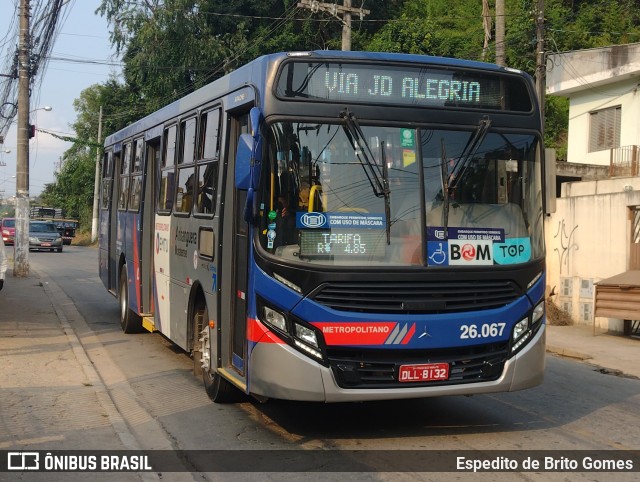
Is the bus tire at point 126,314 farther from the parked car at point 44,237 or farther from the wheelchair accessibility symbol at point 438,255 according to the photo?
the parked car at point 44,237

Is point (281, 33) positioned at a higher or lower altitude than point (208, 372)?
higher

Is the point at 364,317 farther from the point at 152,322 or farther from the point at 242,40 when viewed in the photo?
the point at 242,40

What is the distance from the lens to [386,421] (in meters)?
7.43

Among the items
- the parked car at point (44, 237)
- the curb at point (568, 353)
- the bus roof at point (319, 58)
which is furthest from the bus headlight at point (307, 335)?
the parked car at point (44, 237)

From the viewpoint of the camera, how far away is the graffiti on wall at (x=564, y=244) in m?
17.8

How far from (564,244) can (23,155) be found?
1513 cm

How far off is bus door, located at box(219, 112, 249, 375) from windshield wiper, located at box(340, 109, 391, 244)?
114 cm

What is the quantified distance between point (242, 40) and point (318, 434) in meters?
36.3

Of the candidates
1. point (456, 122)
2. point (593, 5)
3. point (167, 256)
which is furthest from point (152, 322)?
point (593, 5)

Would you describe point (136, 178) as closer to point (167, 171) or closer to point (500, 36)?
point (167, 171)

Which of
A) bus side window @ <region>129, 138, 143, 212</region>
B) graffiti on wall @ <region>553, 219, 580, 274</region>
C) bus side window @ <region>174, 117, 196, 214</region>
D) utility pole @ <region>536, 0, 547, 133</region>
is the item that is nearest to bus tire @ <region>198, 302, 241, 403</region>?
bus side window @ <region>174, 117, 196, 214</region>

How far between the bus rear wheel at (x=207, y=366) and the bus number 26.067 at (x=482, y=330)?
2.47 meters

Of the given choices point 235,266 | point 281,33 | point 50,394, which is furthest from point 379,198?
point 281,33

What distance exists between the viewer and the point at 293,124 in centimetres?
650
